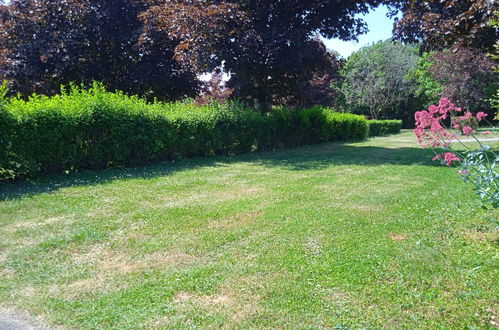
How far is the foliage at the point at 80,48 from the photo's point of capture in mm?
13711

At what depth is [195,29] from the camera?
451 inches

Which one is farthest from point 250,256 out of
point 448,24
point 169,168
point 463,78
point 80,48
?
point 463,78

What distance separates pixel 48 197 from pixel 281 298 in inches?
195

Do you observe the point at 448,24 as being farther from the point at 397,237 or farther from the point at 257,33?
the point at 397,237

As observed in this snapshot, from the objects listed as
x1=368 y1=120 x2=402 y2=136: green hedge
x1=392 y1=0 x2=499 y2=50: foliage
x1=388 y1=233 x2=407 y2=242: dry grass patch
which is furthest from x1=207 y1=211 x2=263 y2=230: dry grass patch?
x1=368 y1=120 x2=402 y2=136: green hedge

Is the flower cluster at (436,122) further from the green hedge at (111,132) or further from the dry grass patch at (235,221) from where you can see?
the green hedge at (111,132)

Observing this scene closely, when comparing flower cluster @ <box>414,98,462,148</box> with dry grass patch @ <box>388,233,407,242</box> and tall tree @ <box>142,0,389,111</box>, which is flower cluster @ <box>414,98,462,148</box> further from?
tall tree @ <box>142,0,389,111</box>

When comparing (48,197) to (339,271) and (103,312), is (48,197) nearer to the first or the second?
(103,312)

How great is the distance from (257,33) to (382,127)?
2015 centimetres

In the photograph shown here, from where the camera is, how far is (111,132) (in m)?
9.27

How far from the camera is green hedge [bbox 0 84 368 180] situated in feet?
25.2

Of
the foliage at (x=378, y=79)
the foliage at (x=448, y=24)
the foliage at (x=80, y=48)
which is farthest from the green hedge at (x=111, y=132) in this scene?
the foliage at (x=378, y=79)

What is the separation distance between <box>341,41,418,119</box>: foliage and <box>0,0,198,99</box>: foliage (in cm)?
2400

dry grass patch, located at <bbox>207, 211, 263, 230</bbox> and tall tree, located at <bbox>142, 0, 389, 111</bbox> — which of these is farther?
tall tree, located at <bbox>142, 0, 389, 111</bbox>
